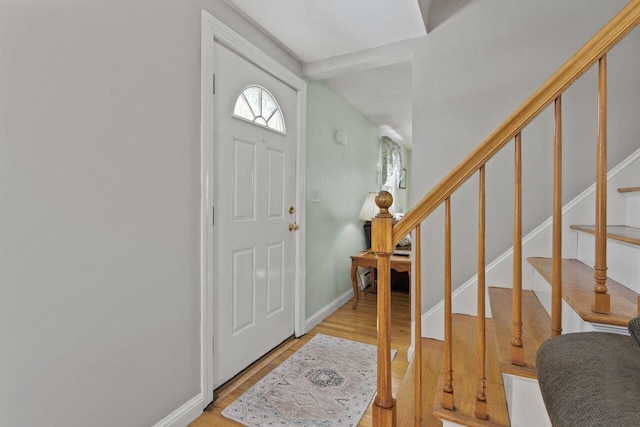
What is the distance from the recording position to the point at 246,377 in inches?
77.5

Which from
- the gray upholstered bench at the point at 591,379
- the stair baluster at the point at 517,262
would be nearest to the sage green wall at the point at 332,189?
the stair baluster at the point at 517,262

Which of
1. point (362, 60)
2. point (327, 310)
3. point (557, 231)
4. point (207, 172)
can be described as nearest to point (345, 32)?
point (362, 60)

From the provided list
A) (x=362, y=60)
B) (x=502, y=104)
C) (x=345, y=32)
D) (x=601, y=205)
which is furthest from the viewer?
(x=362, y=60)

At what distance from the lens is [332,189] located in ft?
10.3

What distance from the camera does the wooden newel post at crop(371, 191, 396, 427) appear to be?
1.16 metres

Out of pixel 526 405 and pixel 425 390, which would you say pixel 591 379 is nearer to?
pixel 526 405

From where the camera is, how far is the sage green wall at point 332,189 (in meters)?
2.78

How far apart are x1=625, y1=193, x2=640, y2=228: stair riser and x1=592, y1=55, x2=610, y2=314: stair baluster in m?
0.72

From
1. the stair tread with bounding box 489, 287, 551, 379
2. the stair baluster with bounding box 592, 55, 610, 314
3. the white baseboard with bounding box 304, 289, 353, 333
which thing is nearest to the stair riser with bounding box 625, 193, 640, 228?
the stair tread with bounding box 489, 287, 551, 379

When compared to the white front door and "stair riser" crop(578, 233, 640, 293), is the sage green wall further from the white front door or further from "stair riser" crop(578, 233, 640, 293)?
"stair riser" crop(578, 233, 640, 293)

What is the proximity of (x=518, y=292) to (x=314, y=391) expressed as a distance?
1.31 m

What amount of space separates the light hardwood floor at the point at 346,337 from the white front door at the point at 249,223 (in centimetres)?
7

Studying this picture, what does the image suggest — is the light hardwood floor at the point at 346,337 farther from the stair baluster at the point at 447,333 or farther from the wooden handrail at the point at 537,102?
the wooden handrail at the point at 537,102

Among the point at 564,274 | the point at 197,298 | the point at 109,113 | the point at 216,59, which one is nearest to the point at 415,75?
the point at 216,59
